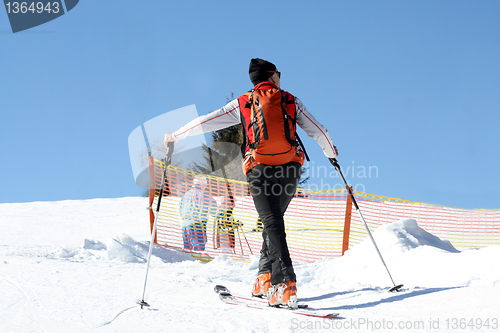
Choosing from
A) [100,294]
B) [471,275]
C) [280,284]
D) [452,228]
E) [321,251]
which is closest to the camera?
[280,284]

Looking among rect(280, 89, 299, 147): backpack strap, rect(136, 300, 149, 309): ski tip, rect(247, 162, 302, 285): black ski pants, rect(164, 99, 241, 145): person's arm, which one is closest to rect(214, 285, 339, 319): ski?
rect(247, 162, 302, 285): black ski pants

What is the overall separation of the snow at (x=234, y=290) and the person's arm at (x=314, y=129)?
1391mm

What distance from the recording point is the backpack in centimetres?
283

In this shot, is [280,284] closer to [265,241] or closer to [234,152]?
[265,241]

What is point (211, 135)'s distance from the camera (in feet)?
74.3

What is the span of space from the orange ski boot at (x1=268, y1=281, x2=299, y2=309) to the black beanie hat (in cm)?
173

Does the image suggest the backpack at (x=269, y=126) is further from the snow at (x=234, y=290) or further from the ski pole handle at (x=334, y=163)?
the snow at (x=234, y=290)

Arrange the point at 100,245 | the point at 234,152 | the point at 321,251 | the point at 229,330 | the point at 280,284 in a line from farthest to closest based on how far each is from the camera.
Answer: the point at 234,152 < the point at 321,251 < the point at 100,245 < the point at 280,284 < the point at 229,330

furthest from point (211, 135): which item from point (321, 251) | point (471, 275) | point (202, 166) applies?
point (471, 275)

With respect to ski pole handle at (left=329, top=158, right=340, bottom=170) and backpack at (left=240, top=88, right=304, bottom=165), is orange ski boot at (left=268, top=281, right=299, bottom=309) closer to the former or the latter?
backpack at (left=240, top=88, right=304, bottom=165)

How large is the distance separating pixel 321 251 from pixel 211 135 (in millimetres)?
16175

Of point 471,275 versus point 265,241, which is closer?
point 265,241

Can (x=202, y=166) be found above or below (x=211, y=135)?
below

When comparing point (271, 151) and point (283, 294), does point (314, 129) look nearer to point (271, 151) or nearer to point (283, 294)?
point (271, 151)
